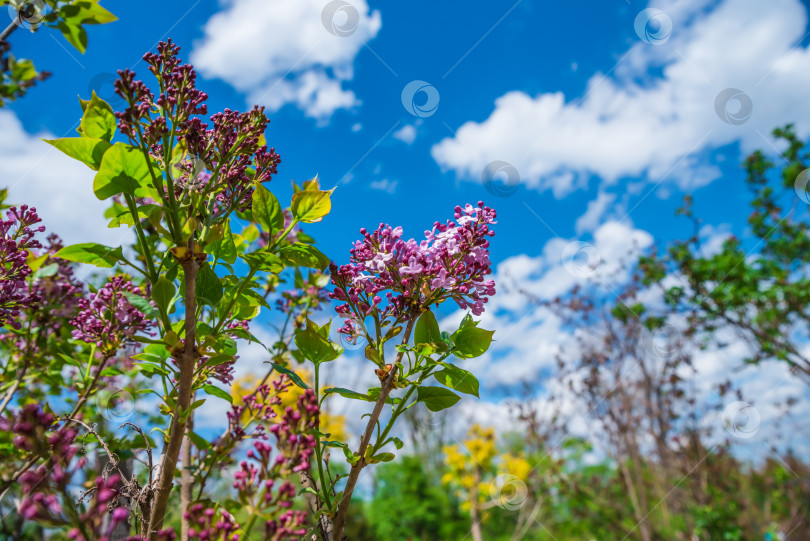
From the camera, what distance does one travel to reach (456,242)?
117 centimetres

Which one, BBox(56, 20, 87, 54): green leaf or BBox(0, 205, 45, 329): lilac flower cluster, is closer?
BBox(56, 20, 87, 54): green leaf

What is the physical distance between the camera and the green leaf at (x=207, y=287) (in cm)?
108

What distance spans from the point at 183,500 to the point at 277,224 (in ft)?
3.15

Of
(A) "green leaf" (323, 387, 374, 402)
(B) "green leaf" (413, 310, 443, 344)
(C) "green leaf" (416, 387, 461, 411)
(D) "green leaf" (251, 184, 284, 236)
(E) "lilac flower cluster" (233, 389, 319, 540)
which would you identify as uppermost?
(D) "green leaf" (251, 184, 284, 236)

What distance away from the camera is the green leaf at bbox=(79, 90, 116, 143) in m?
1.04

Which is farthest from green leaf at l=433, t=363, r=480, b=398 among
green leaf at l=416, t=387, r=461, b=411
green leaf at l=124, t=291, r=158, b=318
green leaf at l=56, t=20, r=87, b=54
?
green leaf at l=56, t=20, r=87, b=54

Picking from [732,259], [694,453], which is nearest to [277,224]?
[732,259]

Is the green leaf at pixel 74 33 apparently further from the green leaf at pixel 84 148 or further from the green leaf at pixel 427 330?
the green leaf at pixel 427 330

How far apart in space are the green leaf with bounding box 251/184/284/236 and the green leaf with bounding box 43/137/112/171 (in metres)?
0.30

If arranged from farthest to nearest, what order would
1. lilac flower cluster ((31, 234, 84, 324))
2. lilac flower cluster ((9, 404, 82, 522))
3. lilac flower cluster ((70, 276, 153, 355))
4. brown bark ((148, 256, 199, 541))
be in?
lilac flower cluster ((31, 234, 84, 324)) → lilac flower cluster ((70, 276, 153, 355)) → brown bark ((148, 256, 199, 541)) → lilac flower cluster ((9, 404, 82, 522))

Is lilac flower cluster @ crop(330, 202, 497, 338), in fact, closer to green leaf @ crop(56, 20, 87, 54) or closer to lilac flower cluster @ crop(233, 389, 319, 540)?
lilac flower cluster @ crop(233, 389, 319, 540)

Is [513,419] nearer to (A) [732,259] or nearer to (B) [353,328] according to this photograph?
(A) [732,259]

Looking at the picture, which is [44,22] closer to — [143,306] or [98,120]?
[98,120]

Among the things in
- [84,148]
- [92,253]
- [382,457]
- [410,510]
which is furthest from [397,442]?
[410,510]
